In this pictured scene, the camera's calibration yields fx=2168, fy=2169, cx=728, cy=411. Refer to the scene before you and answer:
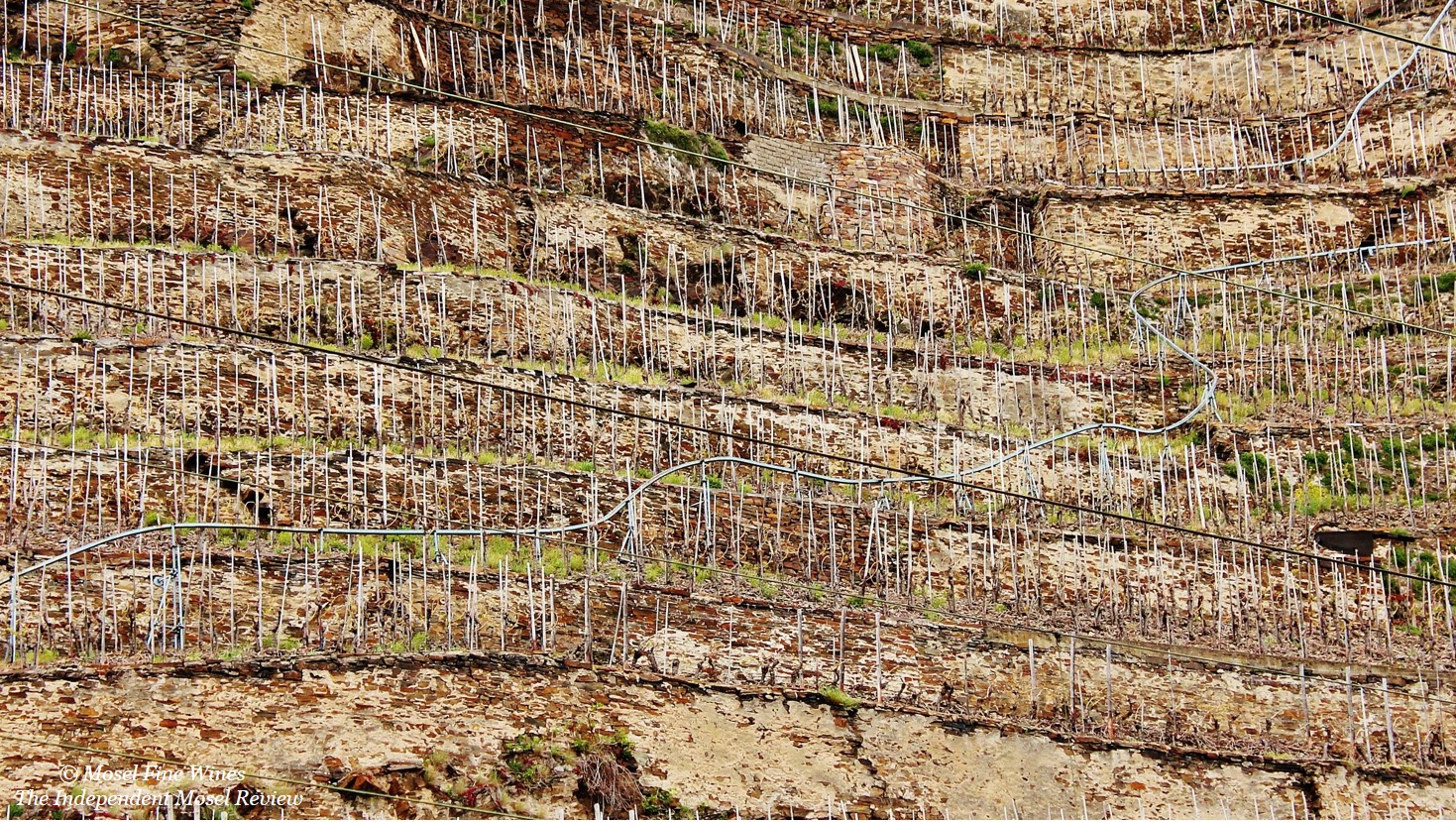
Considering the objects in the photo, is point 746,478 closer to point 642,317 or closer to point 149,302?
point 642,317

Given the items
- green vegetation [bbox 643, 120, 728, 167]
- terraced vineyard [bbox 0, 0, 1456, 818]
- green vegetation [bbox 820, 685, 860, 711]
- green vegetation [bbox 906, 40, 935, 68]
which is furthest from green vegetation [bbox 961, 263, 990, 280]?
green vegetation [bbox 820, 685, 860, 711]

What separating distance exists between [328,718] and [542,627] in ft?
10.1

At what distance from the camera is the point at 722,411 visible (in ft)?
93.9

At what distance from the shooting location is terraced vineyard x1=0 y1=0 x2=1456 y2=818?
22766mm

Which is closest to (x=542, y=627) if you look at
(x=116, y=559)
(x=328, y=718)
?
(x=328, y=718)

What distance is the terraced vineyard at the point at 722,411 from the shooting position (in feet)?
74.7

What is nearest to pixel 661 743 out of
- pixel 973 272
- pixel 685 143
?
pixel 973 272

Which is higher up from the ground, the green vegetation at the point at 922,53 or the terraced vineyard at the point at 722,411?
the green vegetation at the point at 922,53

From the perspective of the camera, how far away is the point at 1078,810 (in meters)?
23.8

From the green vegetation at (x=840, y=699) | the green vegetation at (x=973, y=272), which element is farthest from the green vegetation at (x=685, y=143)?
the green vegetation at (x=840, y=699)

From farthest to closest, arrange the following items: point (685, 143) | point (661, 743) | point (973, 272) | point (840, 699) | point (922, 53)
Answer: point (922, 53), point (685, 143), point (973, 272), point (840, 699), point (661, 743)

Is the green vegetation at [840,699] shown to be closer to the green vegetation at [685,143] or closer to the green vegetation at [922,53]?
the green vegetation at [685,143]

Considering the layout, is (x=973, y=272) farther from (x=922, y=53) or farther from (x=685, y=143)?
(x=922, y=53)

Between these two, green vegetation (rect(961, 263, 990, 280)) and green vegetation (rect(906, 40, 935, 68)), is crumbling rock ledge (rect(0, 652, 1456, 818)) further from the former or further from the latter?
green vegetation (rect(906, 40, 935, 68))
